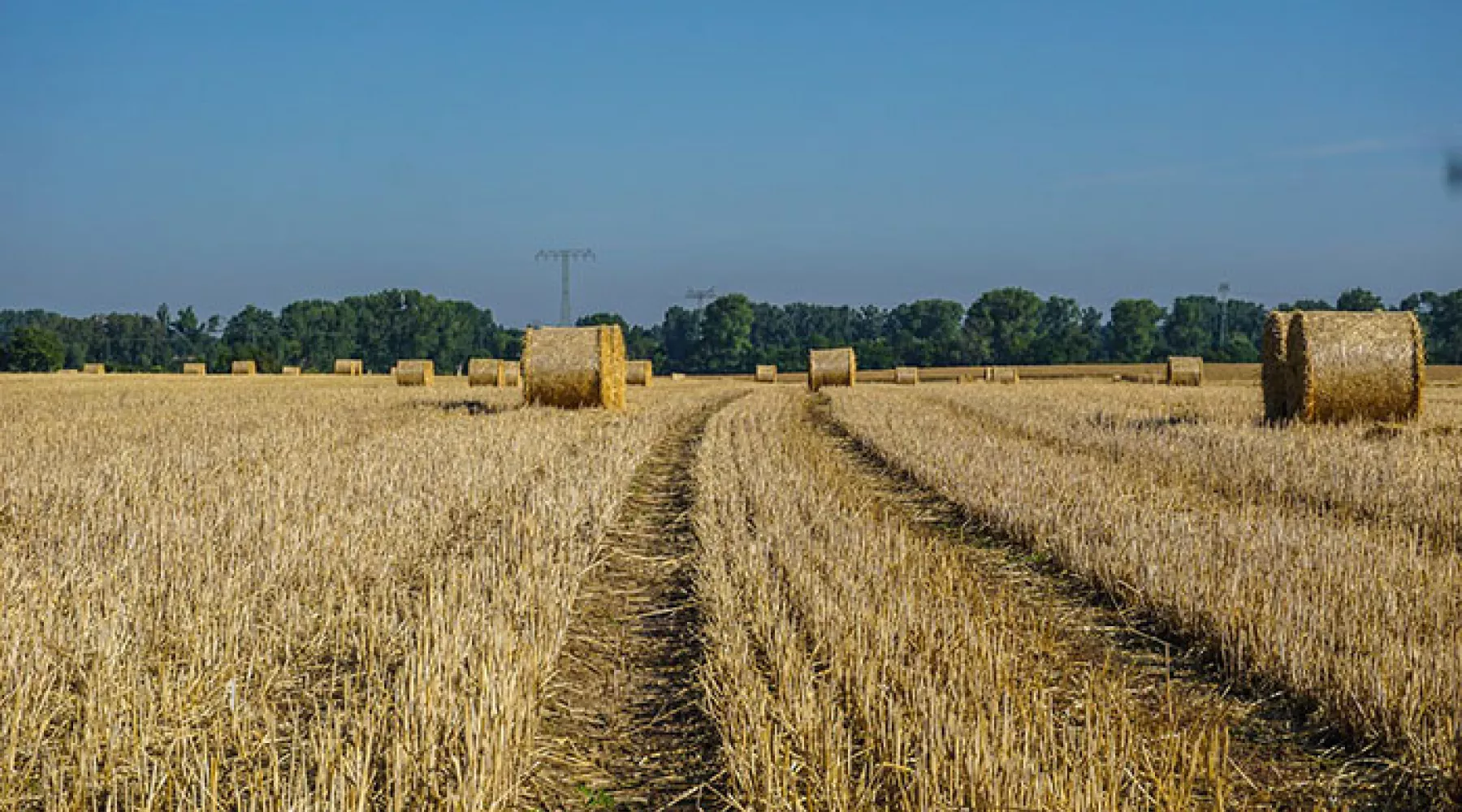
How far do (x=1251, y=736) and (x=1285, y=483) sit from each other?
5.87 meters

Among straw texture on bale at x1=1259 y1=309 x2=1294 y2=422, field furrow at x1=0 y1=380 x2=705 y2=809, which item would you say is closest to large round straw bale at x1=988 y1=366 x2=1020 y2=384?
straw texture on bale at x1=1259 y1=309 x2=1294 y2=422

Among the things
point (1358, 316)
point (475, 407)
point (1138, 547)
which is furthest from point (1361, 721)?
point (475, 407)

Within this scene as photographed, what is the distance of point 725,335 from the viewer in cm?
12394

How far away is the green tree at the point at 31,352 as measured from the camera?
84438mm

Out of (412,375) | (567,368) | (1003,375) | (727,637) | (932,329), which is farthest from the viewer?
(932,329)

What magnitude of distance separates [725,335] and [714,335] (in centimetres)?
117

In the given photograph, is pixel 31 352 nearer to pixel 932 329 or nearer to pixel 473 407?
pixel 473 407

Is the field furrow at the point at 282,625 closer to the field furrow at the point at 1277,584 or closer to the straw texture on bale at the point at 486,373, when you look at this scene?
the field furrow at the point at 1277,584

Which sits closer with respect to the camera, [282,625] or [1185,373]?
[282,625]

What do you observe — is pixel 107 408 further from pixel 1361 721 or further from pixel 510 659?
pixel 1361 721

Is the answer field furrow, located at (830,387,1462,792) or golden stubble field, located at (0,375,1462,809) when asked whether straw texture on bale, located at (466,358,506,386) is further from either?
field furrow, located at (830,387,1462,792)

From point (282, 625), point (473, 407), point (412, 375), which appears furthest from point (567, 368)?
point (412, 375)

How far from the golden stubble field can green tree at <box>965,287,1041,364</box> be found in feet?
370

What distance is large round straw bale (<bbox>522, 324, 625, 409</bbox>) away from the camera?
19422 millimetres
